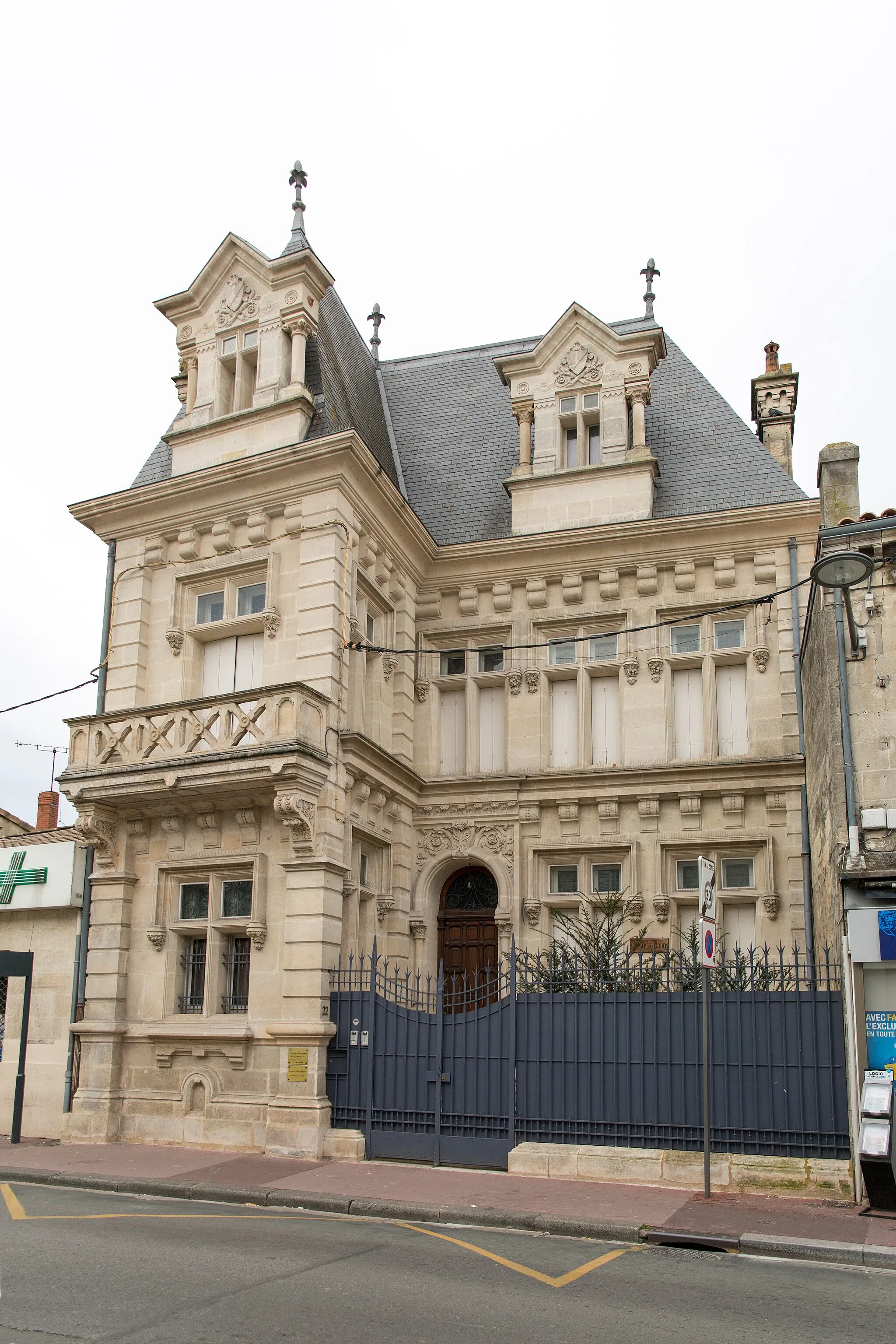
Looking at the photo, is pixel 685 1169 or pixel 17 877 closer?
pixel 685 1169

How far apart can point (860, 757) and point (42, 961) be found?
39.4ft

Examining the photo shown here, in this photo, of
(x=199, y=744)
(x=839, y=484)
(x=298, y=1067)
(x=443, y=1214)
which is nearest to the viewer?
(x=443, y=1214)

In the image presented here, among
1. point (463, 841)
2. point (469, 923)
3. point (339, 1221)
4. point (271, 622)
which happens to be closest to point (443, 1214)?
point (339, 1221)

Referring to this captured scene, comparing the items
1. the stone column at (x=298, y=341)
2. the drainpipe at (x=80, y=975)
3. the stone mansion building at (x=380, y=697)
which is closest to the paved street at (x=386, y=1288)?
the stone mansion building at (x=380, y=697)

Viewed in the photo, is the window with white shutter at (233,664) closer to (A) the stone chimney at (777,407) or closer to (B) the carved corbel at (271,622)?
(B) the carved corbel at (271,622)

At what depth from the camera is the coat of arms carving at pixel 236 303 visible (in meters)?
18.4

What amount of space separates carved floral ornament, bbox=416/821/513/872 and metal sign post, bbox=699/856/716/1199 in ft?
20.6

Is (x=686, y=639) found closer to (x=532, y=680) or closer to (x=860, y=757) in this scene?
(x=532, y=680)

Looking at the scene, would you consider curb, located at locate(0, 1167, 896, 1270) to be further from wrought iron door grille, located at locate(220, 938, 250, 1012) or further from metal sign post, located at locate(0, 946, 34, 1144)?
wrought iron door grille, located at locate(220, 938, 250, 1012)

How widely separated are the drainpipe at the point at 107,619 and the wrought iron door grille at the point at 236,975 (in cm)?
467

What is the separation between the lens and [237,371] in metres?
18.3

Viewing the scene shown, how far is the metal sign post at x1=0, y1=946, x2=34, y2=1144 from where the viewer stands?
1540cm

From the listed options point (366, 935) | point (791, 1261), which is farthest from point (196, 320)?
point (791, 1261)

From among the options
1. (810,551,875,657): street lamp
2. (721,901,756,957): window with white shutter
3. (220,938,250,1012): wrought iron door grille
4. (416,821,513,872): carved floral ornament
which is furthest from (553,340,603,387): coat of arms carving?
(220,938,250,1012): wrought iron door grille
